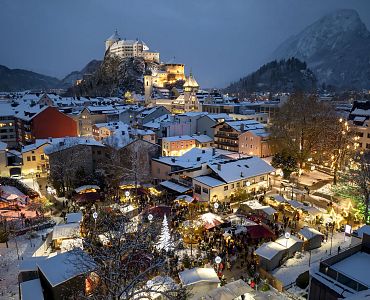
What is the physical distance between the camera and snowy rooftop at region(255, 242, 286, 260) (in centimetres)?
1792

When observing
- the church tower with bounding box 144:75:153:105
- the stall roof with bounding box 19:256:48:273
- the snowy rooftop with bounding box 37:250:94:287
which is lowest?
the stall roof with bounding box 19:256:48:273

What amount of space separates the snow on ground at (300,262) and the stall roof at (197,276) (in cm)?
420

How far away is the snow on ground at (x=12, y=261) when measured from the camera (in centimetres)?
1636

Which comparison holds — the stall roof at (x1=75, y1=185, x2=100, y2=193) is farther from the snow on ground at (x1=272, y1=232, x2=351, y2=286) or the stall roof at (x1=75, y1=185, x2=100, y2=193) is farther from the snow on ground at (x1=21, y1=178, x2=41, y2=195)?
the snow on ground at (x1=272, y1=232, x2=351, y2=286)

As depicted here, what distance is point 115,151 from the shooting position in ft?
122

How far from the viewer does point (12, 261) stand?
1948 centimetres

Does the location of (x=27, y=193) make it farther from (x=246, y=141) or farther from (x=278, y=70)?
(x=278, y=70)

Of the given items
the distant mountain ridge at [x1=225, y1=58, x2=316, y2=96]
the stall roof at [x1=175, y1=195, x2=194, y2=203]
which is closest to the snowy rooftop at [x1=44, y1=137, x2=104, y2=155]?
the stall roof at [x1=175, y1=195, x2=194, y2=203]

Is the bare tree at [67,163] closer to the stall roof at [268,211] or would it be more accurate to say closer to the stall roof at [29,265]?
the stall roof at [29,265]

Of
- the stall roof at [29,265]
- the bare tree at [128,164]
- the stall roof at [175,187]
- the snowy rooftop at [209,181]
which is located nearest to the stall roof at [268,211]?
the snowy rooftop at [209,181]

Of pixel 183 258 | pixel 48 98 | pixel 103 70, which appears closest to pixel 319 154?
pixel 183 258

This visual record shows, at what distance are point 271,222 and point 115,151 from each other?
20952 mm

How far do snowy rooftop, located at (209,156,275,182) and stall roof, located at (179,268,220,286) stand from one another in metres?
14.0

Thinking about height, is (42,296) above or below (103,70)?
below
